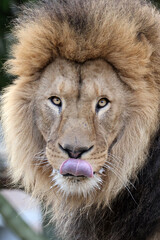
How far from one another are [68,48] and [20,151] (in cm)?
95

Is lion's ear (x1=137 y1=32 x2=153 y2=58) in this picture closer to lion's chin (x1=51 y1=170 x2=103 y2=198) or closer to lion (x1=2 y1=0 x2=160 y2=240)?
lion (x1=2 y1=0 x2=160 y2=240)

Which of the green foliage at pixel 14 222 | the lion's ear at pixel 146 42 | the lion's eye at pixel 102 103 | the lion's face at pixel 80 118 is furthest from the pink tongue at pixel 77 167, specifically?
the green foliage at pixel 14 222

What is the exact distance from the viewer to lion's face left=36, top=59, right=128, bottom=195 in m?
2.62

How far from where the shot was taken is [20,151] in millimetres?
3273

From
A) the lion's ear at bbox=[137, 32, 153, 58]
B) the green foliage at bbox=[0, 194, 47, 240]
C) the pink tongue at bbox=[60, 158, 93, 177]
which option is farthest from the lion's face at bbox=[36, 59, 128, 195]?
the green foliage at bbox=[0, 194, 47, 240]

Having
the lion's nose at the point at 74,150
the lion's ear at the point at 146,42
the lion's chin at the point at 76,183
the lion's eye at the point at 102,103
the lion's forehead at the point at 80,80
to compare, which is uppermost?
the lion's ear at the point at 146,42

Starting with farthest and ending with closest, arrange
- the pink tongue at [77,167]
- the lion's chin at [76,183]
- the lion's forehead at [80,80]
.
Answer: the lion's forehead at [80,80], the lion's chin at [76,183], the pink tongue at [77,167]

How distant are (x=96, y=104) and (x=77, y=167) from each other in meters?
0.49

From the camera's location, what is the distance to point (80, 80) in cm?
284

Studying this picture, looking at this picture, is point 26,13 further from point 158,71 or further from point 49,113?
point 158,71

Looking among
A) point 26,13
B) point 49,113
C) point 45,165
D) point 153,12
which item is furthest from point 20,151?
point 153,12

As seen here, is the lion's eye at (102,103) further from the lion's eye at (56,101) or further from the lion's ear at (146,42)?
the lion's ear at (146,42)

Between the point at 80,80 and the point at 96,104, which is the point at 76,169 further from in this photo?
the point at 80,80

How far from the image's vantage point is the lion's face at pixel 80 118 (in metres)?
2.62
